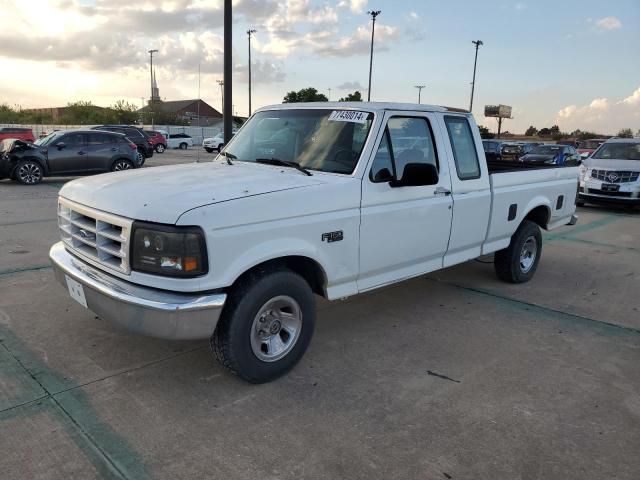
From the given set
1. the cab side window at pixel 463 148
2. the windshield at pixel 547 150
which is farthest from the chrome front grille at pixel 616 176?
the cab side window at pixel 463 148

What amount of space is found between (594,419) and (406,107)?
2750 millimetres

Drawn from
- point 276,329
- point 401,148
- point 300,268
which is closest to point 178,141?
point 401,148

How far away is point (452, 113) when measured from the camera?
4.94 metres

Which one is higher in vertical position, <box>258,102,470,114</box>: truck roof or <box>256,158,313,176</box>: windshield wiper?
<box>258,102,470,114</box>: truck roof

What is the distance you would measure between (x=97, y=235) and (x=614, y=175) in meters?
12.8

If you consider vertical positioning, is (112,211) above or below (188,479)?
above

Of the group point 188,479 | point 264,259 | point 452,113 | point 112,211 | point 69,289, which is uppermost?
point 452,113

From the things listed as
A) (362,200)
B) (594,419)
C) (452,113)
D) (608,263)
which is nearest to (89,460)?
(362,200)

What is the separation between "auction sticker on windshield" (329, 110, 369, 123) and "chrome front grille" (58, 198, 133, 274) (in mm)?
1921

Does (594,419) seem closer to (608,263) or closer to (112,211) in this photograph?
(112,211)

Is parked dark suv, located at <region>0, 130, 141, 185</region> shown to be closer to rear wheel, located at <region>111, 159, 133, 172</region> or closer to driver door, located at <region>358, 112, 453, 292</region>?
rear wheel, located at <region>111, 159, 133, 172</region>

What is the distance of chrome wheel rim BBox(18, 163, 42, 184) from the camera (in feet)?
47.0

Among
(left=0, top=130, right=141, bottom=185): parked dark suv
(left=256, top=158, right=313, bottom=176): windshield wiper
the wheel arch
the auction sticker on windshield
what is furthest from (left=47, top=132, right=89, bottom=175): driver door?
the wheel arch

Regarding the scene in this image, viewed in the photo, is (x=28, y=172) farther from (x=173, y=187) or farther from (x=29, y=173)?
(x=173, y=187)
